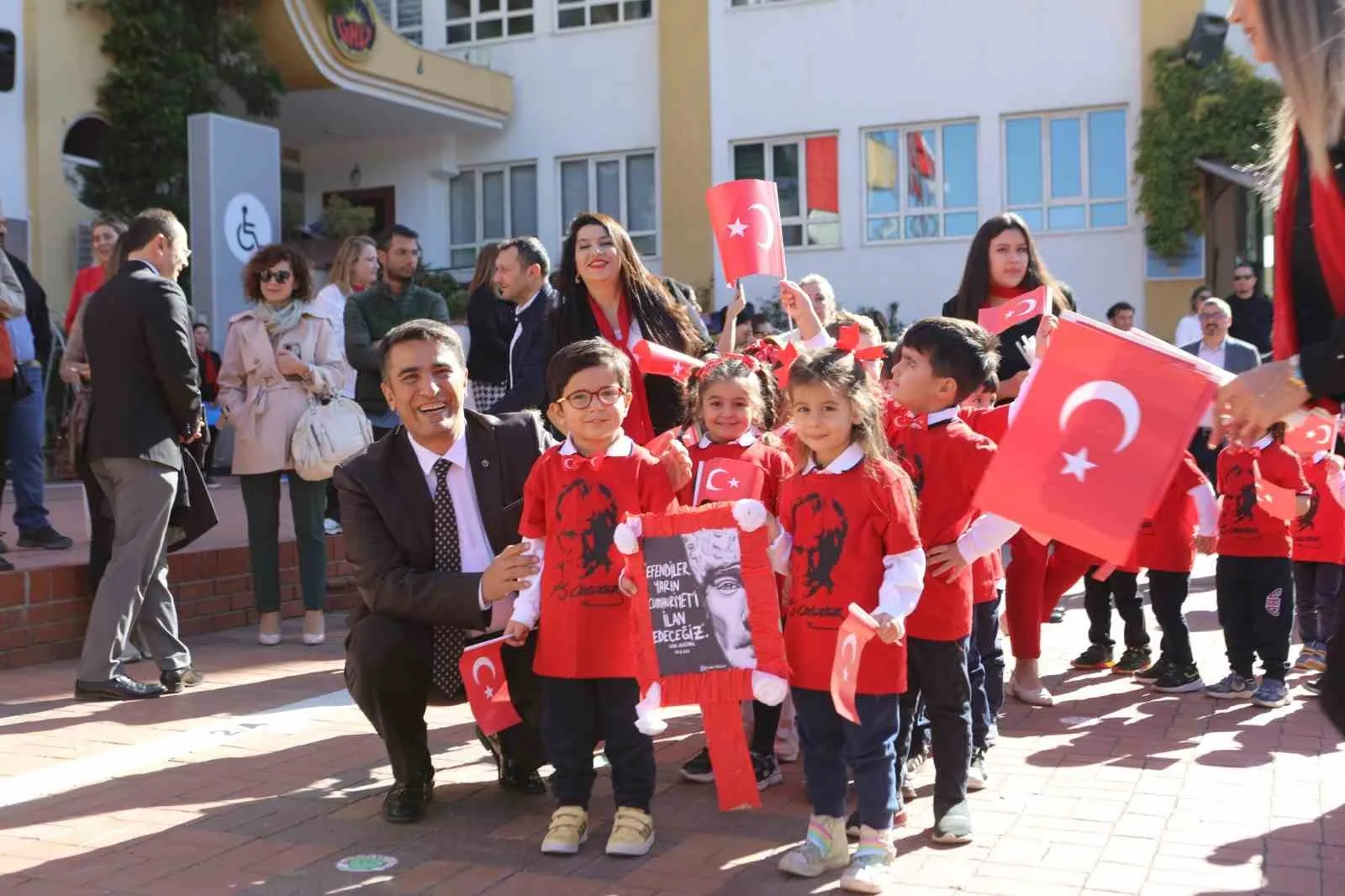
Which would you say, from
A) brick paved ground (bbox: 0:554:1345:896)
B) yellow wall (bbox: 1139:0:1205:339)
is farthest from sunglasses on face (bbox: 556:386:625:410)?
yellow wall (bbox: 1139:0:1205:339)

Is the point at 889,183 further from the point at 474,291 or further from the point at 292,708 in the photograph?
the point at 292,708

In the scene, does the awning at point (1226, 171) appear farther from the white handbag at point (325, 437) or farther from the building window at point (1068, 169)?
the white handbag at point (325, 437)

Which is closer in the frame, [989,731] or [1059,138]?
[989,731]

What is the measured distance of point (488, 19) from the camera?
23859mm

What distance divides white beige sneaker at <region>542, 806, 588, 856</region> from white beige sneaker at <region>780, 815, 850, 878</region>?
0.62m

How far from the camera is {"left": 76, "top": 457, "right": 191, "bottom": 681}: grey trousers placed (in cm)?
605

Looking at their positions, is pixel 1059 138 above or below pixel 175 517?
above

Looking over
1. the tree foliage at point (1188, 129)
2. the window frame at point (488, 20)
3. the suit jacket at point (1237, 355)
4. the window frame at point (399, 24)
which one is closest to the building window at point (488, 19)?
the window frame at point (488, 20)

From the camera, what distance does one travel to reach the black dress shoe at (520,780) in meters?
4.69

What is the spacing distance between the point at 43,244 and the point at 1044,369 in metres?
15.9

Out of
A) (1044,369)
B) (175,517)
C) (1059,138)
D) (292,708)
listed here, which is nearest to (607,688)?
(1044,369)

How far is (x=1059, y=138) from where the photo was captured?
2027 cm

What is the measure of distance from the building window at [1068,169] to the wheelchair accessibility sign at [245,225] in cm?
1138

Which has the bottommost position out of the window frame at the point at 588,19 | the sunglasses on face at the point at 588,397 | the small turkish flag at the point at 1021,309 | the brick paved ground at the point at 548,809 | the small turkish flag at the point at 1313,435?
the brick paved ground at the point at 548,809
